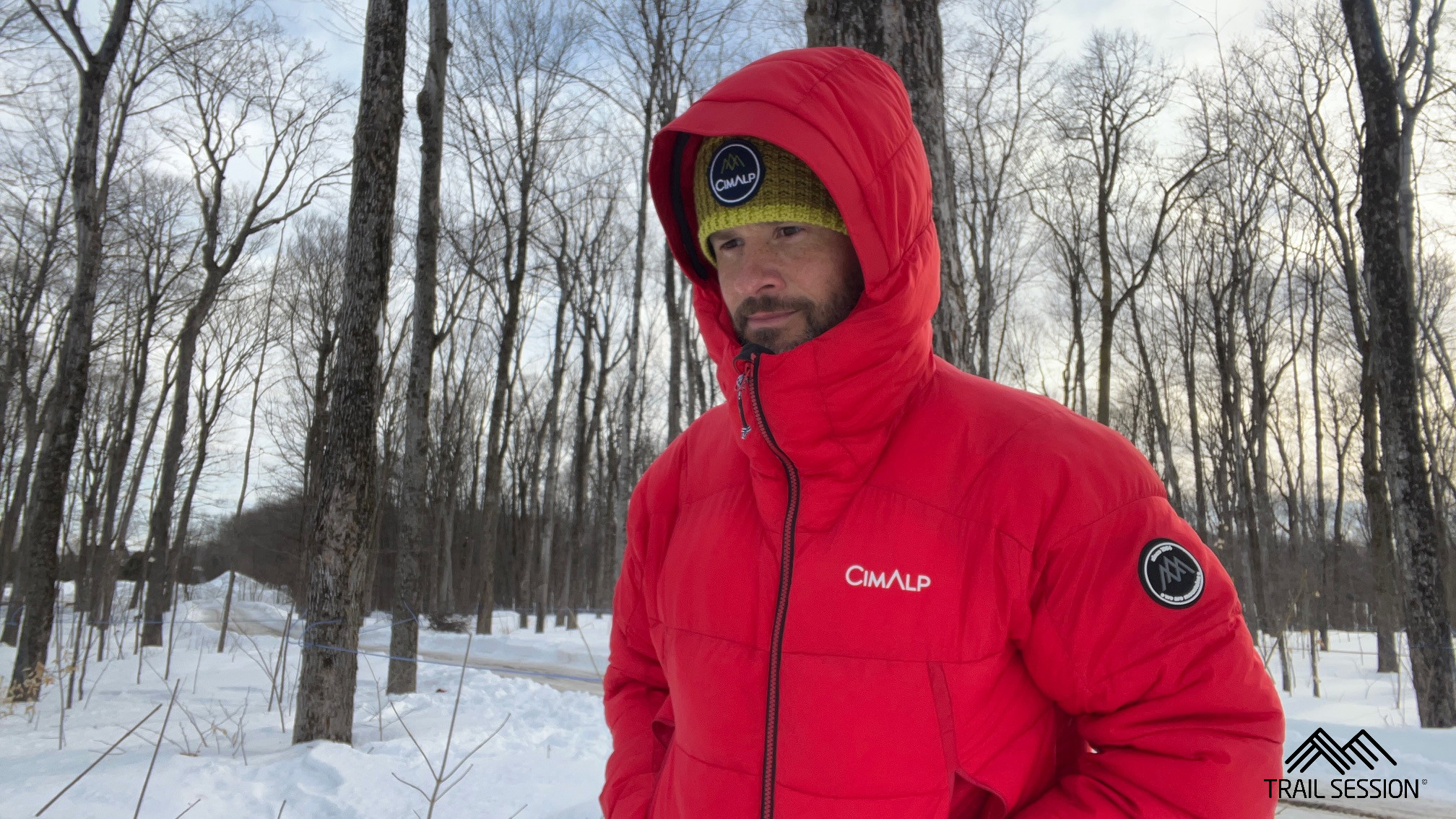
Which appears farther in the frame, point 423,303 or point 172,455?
point 172,455

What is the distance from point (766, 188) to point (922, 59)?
165 cm

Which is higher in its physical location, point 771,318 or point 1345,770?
point 771,318

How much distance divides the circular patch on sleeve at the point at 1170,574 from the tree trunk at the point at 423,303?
9.08m

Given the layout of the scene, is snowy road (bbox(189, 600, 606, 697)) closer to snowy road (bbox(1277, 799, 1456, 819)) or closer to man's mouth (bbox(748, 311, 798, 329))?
snowy road (bbox(1277, 799, 1456, 819))

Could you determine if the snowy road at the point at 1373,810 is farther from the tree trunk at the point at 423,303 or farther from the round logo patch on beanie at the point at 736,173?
the tree trunk at the point at 423,303

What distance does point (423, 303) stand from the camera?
912cm

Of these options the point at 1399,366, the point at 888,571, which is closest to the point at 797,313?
the point at 888,571

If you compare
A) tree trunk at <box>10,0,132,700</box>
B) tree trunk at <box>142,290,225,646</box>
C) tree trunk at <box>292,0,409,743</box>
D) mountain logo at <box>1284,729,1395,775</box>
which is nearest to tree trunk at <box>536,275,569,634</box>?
tree trunk at <box>142,290,225,646</box>

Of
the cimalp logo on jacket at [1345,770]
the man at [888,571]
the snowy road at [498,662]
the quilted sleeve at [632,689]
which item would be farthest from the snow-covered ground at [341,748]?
the man at [888,571]

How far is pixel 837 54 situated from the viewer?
153 cm

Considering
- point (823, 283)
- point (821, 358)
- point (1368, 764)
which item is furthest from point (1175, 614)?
point (1368, 764)

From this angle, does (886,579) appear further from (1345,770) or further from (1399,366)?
(1399,366)

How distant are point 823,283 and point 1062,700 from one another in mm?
817

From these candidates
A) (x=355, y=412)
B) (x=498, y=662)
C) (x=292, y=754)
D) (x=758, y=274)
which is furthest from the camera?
(x=498, y=662)
